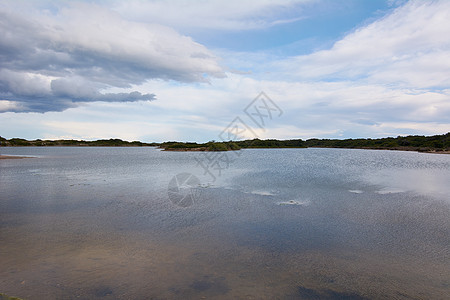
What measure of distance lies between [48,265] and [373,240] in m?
10.2

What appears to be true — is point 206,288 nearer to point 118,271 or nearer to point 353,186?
point 118,271

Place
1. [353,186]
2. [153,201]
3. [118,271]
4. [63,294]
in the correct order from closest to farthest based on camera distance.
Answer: [63,294] < [118,271] < [153,201] < [353,186]

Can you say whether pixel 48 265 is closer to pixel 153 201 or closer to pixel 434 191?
pixel 153 201

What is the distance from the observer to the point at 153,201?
15.2 meters

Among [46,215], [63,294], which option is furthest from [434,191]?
[46,215]

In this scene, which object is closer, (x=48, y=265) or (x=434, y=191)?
(x=48, y=265)

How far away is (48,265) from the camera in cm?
695

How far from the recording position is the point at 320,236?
9500 mm

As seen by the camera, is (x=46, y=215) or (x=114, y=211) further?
(x=114, y=211)

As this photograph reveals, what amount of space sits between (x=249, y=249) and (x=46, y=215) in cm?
987

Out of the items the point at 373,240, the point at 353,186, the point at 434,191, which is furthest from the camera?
the point at 353,186

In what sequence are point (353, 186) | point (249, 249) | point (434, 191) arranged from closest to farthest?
point (249, 249), point (434, 191), point (353, 186)

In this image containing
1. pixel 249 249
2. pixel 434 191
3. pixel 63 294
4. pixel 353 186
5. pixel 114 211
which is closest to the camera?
pixel 63 294

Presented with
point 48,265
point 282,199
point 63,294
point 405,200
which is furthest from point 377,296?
point 405,200
